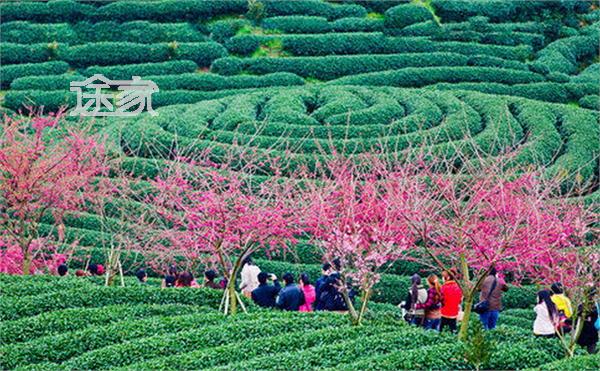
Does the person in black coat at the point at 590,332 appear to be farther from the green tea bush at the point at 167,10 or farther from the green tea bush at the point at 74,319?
the green tea bush at the point at 167,10

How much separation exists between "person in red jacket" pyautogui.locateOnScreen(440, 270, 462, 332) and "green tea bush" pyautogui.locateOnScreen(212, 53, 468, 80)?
2580 cm

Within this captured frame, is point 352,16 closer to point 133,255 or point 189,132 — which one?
point 189,132

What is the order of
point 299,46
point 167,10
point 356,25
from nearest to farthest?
point 299,46 → point 356,25 → point 167,10

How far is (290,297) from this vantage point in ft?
63.9

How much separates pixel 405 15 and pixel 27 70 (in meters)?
18.7

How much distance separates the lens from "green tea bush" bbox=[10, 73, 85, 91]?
4244cm

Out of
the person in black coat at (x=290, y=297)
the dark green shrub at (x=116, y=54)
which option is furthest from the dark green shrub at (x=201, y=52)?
the person in black coat at (x=290, y=297)

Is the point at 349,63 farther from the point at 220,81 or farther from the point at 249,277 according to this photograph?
the point at 249,277

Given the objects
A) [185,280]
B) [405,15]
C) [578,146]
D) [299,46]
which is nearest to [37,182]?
[185,280]

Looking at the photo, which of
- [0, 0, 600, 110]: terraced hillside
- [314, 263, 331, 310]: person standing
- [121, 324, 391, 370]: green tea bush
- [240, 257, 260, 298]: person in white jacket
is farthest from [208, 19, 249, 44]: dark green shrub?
[121, 324, 391, 370]: green tea bush

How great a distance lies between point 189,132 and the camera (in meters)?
32.9

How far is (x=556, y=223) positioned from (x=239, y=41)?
91.3ft

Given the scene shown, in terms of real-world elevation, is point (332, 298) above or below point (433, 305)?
below

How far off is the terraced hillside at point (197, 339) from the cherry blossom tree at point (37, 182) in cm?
343
